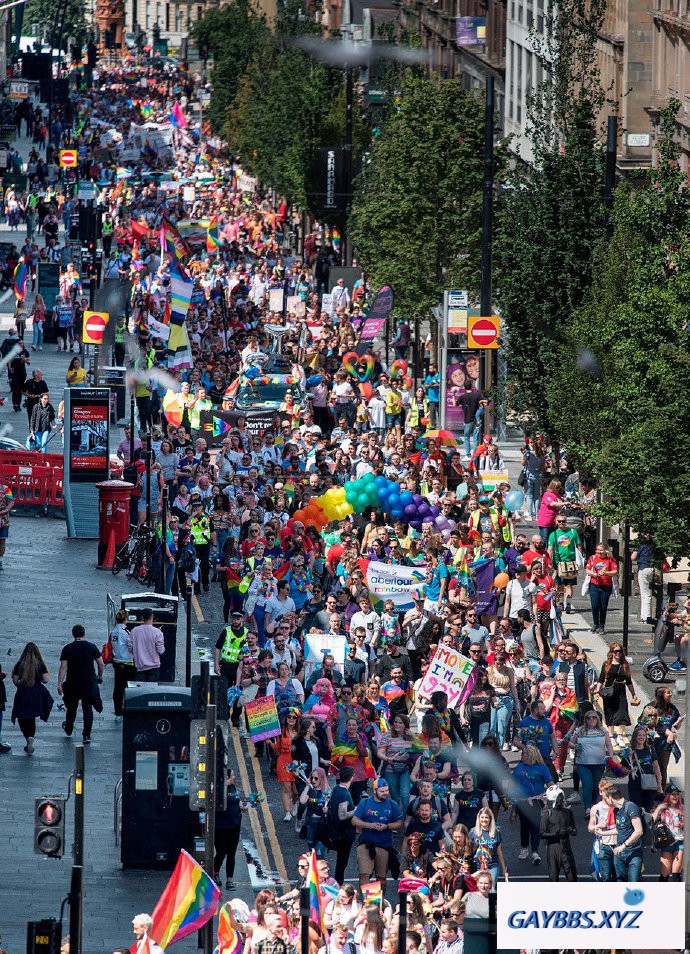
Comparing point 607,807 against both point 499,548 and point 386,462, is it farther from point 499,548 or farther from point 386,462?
point 386,462

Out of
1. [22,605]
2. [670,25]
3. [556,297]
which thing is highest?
[670,25]

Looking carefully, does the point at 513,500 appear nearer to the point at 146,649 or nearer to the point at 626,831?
the point at 146,649

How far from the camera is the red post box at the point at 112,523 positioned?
32.5 meters

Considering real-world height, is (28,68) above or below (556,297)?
above

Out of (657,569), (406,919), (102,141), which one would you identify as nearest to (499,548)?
(657,569)

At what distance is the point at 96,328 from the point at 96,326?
7 centimetres

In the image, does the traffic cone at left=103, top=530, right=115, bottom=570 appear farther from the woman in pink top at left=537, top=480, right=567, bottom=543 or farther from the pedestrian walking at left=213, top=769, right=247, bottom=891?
the pedestrian walking at left=213, top=769, right=247, bottom=891

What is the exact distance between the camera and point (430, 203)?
4541 centimetres

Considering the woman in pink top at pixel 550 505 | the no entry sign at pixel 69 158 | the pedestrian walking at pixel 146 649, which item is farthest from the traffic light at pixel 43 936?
the no entry sign at pixel 69 158

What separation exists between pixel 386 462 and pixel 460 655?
11.9 meters

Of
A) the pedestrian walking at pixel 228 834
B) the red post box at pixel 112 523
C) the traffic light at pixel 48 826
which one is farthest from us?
the red post box at pixel 112 523

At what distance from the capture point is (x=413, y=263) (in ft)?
148

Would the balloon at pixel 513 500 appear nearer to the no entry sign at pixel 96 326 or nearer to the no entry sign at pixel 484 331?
the no entry sign at pixel 484 331

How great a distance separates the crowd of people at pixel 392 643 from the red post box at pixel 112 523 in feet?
1.37
